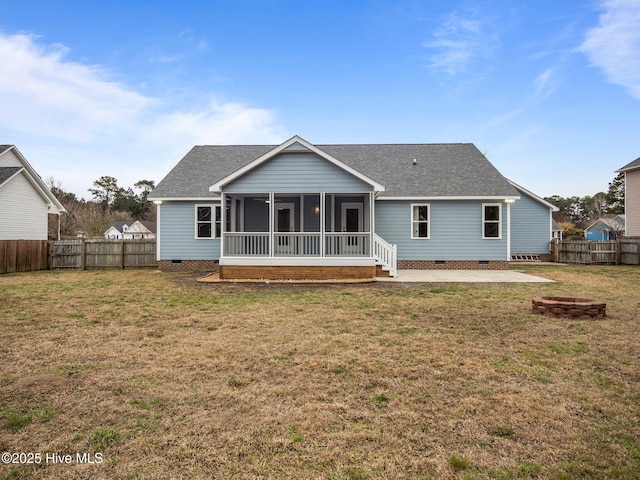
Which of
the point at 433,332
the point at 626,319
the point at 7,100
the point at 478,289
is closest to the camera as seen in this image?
the point at 433,332

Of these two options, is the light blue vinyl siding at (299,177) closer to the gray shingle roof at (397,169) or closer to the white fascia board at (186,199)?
the white fascia board at (186,199)

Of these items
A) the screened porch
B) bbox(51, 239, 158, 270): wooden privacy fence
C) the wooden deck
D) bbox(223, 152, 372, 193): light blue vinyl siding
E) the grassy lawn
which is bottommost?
the grassy lawn

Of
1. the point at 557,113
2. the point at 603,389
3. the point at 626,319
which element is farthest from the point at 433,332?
the point at 557,113

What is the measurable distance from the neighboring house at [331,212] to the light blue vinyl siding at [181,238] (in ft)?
0.15

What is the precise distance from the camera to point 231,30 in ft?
57.7

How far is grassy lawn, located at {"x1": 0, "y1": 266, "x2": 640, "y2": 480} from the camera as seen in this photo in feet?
7.96

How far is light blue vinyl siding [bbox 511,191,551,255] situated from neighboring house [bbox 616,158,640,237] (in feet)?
18.9

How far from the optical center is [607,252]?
18812 mm

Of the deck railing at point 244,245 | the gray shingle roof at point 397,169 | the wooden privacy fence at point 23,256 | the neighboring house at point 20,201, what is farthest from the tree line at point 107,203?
the deck railing at point 244,245

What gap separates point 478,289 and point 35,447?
410 inches

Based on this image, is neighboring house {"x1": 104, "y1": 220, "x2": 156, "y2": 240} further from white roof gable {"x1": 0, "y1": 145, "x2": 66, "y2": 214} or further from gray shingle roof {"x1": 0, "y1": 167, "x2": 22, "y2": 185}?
gray shingle roof {"x1": 0, "y1": 167, "x2": 22, "y2": 185}

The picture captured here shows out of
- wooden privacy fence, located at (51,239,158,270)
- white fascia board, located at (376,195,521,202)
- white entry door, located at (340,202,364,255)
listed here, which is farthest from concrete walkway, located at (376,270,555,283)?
wooden privacy fence, located at (51,239,158,270)

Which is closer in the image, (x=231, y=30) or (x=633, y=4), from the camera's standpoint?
(x=633, y=4)

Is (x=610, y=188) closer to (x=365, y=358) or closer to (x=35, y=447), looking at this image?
(x=365, y=358)
